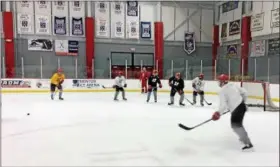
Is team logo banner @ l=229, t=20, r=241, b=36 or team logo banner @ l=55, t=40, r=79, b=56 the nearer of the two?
team logo banner @ l=229, t=20, r=241, b=36

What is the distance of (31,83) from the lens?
10.6 metres

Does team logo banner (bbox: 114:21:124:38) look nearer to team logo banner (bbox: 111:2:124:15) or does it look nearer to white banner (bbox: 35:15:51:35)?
team logo banner (bbox: 111:2:124:15)

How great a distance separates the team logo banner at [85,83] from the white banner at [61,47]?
9.55 ft

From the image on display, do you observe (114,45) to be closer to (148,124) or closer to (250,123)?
(148,124)

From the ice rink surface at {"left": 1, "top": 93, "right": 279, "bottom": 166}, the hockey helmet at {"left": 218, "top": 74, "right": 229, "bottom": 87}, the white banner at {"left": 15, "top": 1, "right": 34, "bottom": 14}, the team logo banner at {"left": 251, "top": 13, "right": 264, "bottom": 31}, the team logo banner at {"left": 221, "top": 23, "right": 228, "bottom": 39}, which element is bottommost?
the ice rink surface at {"left": 1, "top": 93, "right": 279, "bottom": 166}

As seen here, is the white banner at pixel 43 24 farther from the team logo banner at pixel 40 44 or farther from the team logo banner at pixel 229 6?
the team logo banner at pixel 229 6

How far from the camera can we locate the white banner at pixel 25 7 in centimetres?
1273

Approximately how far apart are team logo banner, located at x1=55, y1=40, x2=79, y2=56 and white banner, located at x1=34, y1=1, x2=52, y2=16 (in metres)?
1.44

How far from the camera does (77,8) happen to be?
1358cm

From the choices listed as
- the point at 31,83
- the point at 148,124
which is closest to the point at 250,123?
the point at 148,124

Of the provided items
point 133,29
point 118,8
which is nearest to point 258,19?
point 133,29

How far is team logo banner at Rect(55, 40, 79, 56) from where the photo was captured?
13.3 m

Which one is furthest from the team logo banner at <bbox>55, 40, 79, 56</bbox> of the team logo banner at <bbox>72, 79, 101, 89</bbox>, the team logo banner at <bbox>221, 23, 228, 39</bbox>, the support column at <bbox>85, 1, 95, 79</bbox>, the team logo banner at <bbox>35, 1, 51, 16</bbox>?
the team logo banner at <bbox>221, 23, 228, 39</bbox>

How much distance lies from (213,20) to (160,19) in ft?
10.9
